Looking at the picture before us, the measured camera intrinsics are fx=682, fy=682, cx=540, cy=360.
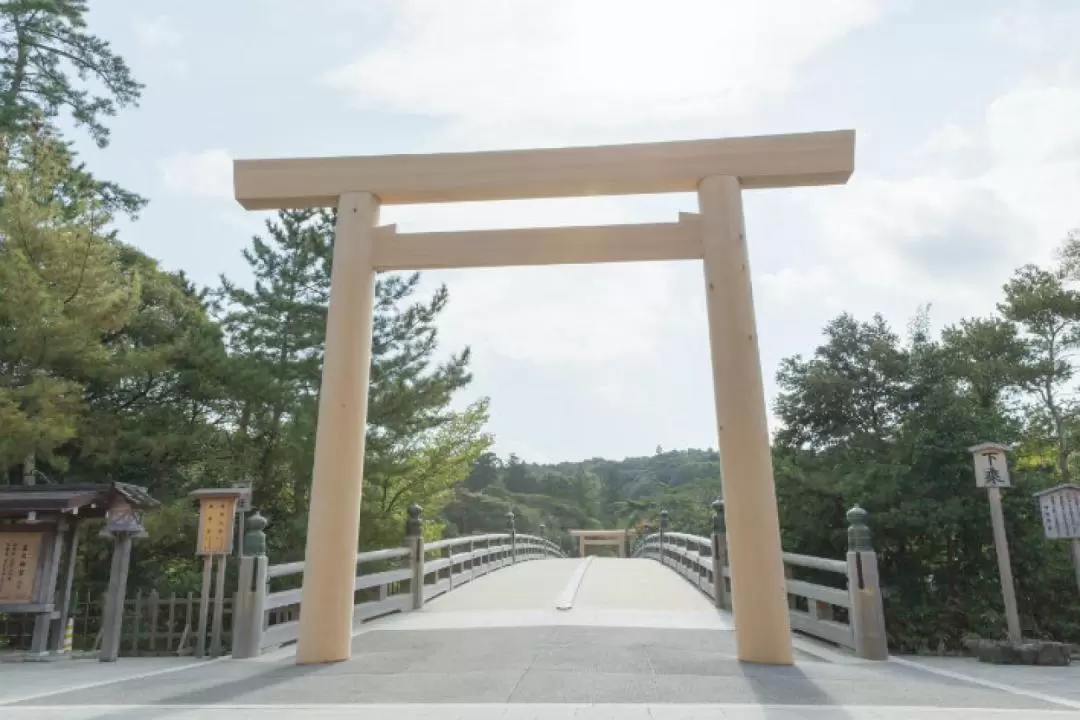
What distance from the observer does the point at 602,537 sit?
3947cm

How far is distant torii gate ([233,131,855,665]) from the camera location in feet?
15.8

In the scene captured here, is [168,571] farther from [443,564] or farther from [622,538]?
[622,538]

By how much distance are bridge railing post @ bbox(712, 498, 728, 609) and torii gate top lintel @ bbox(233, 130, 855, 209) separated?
4773 millimetres

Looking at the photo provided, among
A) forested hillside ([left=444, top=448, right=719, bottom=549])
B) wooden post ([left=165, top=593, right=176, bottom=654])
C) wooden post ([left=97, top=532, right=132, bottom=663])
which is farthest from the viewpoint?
forested hillside ([left=444, top=448, right=719, bottom=549])

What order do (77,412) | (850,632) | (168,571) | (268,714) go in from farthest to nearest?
(168,571) → (77,412) → (850,632) → (268,714)

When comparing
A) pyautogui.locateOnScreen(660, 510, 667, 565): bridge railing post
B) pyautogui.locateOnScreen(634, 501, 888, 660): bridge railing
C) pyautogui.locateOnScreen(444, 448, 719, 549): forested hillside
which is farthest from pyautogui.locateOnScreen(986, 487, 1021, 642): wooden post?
pyautogui.locateOnScreen(444, 448, 719, 549): forested hillside

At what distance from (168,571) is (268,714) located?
1046 centimetres

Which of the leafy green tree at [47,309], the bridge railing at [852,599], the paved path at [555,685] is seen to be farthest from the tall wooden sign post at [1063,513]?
the leafy green tree at [47,309]

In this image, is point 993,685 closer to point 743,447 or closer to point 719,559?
point 743,447

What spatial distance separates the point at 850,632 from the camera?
5.73 m

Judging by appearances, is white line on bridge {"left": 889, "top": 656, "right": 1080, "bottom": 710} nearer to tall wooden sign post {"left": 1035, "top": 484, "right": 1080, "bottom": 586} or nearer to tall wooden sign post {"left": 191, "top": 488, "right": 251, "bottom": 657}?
tall wooden sign post {"left": 1035, "top": 484, "right": 1080, "bottom": 586}

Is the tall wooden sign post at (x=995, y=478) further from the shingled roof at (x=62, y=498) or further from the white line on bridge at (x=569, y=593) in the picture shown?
the shingled roof at (x=62, y=498)

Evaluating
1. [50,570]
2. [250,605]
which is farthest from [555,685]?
[50,570]

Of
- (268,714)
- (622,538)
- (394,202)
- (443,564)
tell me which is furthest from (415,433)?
(622,538)
